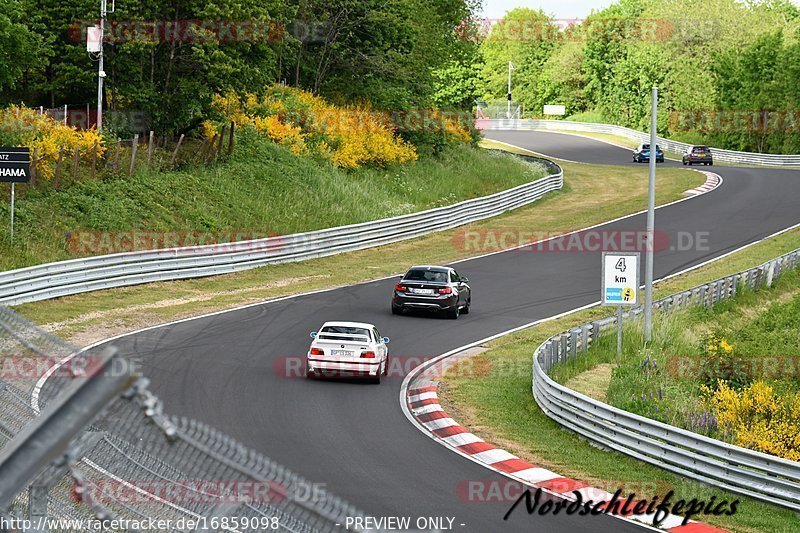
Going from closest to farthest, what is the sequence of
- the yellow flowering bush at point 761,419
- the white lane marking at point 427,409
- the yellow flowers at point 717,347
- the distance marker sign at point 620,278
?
1. the yellow flowering bush at point 761,419
2. the white lane marking at point 427,409
3. the distance marker sign at point 620,278
4. the yellow flowers at point 717,347

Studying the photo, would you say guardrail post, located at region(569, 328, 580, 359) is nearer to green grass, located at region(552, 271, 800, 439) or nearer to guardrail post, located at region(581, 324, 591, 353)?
green grass, located at region(552, 271, 800, 439)

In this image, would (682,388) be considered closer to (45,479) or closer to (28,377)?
(28,377)

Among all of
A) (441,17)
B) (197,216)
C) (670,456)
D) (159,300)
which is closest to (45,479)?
(670,456)

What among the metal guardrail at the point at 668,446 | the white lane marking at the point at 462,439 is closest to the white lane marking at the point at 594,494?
the metal guardrail at the point at 668,446

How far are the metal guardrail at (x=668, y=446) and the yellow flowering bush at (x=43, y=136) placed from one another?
18.7 meters

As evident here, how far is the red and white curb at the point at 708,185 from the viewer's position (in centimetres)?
5909

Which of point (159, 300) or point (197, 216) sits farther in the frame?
point (197, 216)

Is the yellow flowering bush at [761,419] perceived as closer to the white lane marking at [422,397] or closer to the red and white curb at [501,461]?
the red and white curb at [501,461]

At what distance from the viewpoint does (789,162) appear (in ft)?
269

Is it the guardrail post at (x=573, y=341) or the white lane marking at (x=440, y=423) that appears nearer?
the white lane marking at (x=440, y=423)

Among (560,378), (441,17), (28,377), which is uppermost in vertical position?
(441,17)

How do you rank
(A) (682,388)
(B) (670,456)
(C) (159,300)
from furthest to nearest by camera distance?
(C) (159,300) < (A) (682,388) < (B) (670,456)

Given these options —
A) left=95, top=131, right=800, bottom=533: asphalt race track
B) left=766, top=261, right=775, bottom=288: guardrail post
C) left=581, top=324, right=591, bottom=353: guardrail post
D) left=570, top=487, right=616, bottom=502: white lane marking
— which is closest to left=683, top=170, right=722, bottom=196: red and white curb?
left=95, top=131, right=800, bottom=533: asphalt race track

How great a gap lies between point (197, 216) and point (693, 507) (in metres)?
26.4
